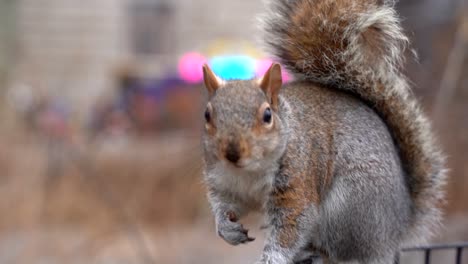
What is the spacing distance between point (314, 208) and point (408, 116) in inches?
18.0

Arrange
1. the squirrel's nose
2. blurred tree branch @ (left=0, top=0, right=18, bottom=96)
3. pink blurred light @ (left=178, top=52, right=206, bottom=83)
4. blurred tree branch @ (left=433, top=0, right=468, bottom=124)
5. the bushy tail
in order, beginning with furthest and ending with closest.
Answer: blurred tree branch @ (left=0, top=0, right=18, bottom=96)
pink blurred light @ (left=178, top=52, right=206, bottom=83)
blurred tree branch @ (left=433, top=0, right=468, bottom=124)
the bushy tail
the squirrel's nose

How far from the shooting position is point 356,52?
1680mm

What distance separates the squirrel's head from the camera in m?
1.27

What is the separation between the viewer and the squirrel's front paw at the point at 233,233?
1.43m

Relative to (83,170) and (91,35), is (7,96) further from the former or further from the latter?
(91,35)

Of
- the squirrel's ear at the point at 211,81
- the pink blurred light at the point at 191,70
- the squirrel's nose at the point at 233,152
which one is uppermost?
the squirrel's ear at the point at 211,81

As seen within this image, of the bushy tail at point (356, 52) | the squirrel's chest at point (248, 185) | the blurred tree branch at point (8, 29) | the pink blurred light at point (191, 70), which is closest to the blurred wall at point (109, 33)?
the blurred tree branch at point (8, 29)

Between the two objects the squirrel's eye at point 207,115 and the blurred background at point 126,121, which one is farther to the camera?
the blurred background at point 126,121

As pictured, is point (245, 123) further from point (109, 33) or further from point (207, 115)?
point (109, 33)

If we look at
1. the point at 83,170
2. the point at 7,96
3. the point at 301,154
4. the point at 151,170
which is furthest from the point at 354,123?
the point at 7,96

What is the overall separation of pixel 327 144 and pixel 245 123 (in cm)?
32

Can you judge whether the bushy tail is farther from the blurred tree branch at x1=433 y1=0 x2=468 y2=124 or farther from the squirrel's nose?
the blurred tree branch at x1=433 y1=0 x2=468 y2=124

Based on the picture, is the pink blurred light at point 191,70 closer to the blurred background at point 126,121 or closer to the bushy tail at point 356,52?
the blurred background at point 126,121

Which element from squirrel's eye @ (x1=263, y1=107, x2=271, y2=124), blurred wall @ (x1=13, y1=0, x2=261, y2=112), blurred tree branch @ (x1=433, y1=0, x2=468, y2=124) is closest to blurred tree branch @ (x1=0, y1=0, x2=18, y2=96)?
blurred wall @ (x1=13, y1=0, x2=261, y2=112)
